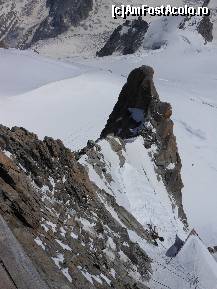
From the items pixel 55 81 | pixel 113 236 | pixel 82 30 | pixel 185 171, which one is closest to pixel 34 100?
pixel 55 81

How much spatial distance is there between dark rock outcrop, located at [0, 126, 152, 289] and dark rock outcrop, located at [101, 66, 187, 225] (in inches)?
312

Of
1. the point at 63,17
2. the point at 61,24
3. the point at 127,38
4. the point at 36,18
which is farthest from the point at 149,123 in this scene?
the point at 36,18

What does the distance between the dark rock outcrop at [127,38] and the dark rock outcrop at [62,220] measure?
65902mm

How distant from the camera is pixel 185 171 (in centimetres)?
3800

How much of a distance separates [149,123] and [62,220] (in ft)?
46.2

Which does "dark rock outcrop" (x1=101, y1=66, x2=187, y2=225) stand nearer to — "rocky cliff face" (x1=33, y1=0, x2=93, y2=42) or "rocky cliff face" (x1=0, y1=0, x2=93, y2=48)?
"rocky cliff face" (x1=0, y1=0, x2=93, y2=48)

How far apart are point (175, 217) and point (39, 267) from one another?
15.0 metres

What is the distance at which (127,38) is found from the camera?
87.0 meters

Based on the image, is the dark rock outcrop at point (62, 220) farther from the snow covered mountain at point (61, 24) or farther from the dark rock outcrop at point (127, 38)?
the snow covered mountain at point (61, 24)

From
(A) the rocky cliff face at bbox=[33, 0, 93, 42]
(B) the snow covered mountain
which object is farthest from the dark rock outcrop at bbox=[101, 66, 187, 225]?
(A) the rocky cliff face at bbox=[33, 0, 93, 42]

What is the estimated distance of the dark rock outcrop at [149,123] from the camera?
26422 millimetres

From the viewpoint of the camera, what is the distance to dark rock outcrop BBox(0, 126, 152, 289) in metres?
10.5

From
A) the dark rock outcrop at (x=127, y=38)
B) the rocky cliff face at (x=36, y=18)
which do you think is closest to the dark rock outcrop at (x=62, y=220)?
the dark rock outcrop at (x=127, y=38)

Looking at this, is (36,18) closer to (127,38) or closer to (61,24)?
(61,24)
